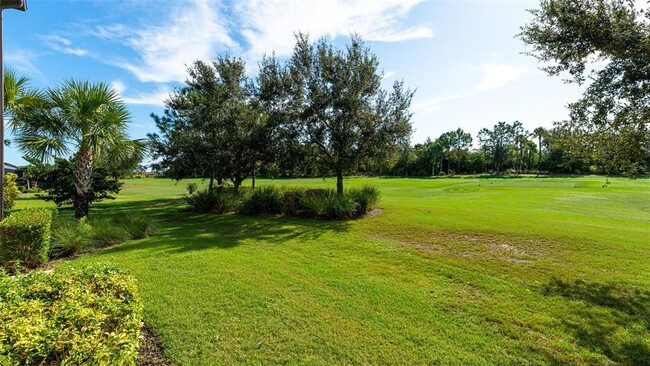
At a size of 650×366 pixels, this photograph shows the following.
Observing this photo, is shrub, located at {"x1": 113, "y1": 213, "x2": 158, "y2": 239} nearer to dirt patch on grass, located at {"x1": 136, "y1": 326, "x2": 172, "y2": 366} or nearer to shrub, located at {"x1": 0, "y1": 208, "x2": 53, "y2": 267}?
shrub, located at {"x1": 0, "y1": 208, "x2": 53, "y2": 267}

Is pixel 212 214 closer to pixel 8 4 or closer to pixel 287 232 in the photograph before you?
pixel 287 232

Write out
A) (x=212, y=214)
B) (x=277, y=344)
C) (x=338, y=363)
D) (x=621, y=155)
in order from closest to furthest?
(x=338, y=363)
(x=277, y=344)
(x=621, y=155)
(x=212, y=214)

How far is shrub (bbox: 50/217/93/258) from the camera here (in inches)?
301

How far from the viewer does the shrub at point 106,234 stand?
856 cm

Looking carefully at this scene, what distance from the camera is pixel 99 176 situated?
52.5ft

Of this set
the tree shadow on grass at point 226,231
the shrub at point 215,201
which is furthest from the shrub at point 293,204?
the shrub at point 215,201

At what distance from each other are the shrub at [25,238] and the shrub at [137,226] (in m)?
2.63

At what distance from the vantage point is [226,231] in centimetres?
1049

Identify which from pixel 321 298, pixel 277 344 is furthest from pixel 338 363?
pixel 321 298

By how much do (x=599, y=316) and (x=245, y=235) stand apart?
8.49 metres

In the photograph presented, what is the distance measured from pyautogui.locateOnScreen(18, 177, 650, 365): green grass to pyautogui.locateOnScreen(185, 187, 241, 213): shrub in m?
5.61

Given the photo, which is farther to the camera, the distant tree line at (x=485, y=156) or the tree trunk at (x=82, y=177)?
the distant tree line at (x=485, y=156)

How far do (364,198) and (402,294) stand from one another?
26.1ft

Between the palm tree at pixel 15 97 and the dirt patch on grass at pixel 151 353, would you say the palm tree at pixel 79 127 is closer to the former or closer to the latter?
the palm tree at pixel 15 97
